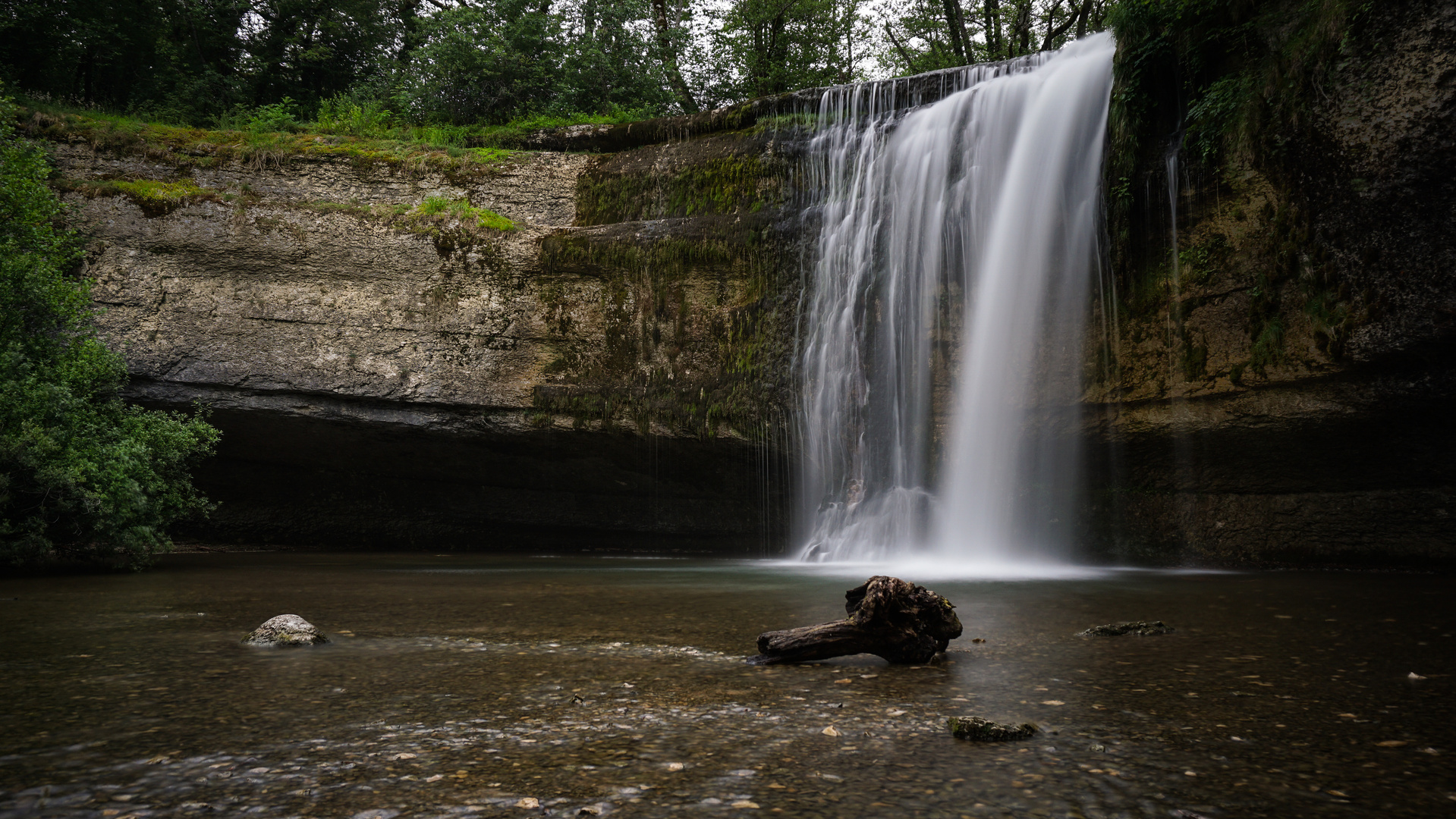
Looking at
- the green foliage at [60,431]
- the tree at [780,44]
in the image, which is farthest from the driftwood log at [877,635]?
the tree at [780,44]

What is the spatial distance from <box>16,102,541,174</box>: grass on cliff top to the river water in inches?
407

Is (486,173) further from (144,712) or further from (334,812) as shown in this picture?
(334,812)

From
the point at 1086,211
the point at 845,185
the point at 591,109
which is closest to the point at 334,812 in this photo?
the point at 1086,211

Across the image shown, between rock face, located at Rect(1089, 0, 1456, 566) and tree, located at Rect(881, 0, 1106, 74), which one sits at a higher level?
tree, located at Rect(881, 0, 1106, 74)

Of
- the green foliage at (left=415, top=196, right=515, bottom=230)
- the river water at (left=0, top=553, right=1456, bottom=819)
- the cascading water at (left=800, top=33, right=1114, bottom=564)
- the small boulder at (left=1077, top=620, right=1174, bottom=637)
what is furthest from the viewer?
the green foliage at (left=415, top=196, right=515, bottom=230)

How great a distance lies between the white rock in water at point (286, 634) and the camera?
438 cm

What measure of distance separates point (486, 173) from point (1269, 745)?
1399cm

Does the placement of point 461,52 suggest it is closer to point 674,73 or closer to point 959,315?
point 674,73

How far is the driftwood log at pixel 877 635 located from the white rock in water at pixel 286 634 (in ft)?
7.93

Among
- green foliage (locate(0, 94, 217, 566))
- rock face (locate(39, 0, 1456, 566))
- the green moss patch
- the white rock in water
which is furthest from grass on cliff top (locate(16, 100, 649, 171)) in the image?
the white rock in water

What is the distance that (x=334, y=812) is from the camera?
2.01 meters

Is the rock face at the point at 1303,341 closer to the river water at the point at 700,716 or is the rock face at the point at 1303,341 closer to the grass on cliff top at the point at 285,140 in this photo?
the river water at the point at 700,716

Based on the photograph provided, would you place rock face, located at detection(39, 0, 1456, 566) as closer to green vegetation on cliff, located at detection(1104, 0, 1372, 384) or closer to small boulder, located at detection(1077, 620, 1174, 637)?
green vegetation on cliff, located at detection(1104, 0, 1372, 384)

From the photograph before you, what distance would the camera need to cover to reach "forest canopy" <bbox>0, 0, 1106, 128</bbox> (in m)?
17.0
